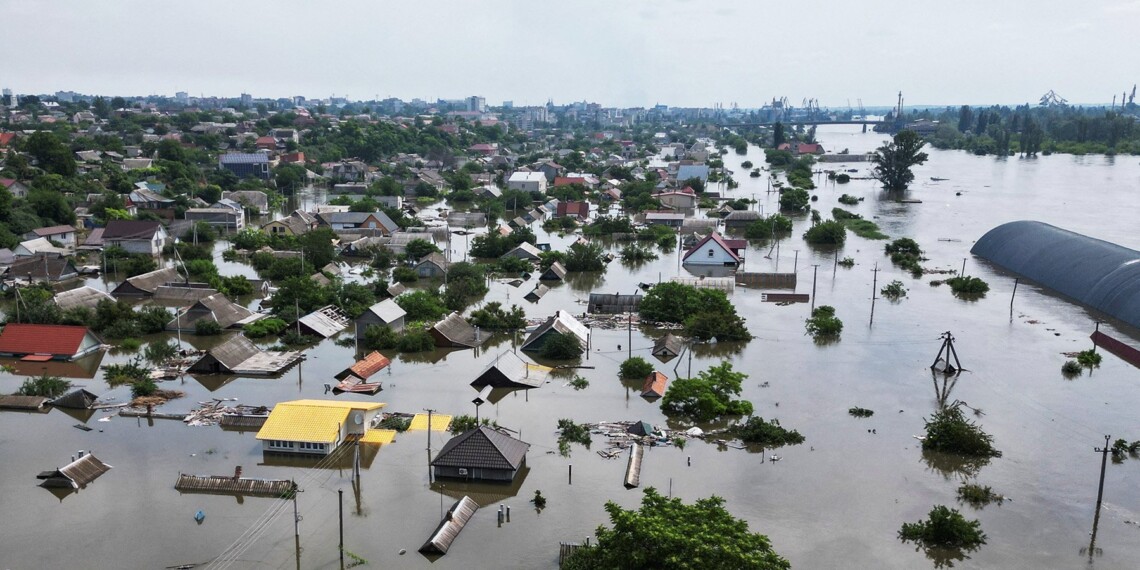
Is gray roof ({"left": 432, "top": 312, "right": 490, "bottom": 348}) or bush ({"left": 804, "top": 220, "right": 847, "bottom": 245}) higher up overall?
bush ({"left": 804, "top": 220, "right": 847, "bottom": 245})

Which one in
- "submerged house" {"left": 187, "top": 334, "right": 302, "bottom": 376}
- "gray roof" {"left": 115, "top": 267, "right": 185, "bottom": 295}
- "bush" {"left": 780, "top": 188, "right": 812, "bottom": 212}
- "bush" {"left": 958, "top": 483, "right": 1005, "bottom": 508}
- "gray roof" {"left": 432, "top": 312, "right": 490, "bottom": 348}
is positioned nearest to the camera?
"bush" {"left": 958, "top": 483, "right": 1005, "bottom": 508}

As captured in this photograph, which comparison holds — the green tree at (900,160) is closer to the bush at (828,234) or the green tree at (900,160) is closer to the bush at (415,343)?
the bush at (828,234)

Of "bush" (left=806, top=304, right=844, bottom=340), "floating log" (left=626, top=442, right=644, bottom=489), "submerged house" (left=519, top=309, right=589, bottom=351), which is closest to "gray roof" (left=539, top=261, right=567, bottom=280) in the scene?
"submerged house" (left=519, top=309, right=589, bottom=351)

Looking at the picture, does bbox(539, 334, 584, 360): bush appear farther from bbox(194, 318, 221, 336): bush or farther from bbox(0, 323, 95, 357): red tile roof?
bbox(0, 323, 95, 357): red tile roof

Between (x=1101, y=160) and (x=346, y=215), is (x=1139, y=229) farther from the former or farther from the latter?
(x=1101, y=160)

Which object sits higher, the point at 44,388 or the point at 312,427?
the point at 312,427

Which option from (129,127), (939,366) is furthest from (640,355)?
(129,127)

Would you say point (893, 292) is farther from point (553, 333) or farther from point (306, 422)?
point (306, 422)

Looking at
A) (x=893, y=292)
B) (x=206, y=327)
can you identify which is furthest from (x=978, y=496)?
(x=206, y=327)
